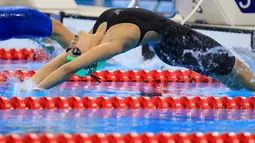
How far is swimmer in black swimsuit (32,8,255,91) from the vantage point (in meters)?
4.36

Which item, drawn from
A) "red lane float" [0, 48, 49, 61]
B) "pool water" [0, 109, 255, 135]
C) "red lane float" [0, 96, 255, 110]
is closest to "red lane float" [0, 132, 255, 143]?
"pool water" [0, 109, 255, 135]

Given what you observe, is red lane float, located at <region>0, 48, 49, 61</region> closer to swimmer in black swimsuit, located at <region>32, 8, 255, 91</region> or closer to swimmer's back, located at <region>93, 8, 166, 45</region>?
swimmer in black swimsuit, located at <region>32, 8, 255, 91</region>

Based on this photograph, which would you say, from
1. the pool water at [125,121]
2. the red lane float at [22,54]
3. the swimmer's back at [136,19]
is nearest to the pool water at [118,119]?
the pool water at [125,121]

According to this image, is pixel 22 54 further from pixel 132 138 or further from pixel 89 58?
pixel 132 138

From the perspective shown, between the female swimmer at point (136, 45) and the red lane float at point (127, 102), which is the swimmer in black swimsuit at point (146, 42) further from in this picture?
the red lane float at point (127, 102)

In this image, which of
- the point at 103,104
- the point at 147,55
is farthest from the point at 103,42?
the point at 147,55

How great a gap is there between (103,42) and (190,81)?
1.67 m

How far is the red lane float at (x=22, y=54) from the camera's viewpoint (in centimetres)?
697

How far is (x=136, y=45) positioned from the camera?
4574 mm

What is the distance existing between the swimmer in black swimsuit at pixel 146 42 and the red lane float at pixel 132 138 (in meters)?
1.05

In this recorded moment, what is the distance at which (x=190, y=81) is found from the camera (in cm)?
592

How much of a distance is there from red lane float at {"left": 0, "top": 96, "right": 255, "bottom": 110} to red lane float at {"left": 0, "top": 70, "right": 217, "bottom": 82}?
1050mm

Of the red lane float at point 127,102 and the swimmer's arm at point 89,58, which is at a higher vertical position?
the swimmer's arm at point 89,58

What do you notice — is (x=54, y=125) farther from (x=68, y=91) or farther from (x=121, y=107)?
(x=68, y=91)
